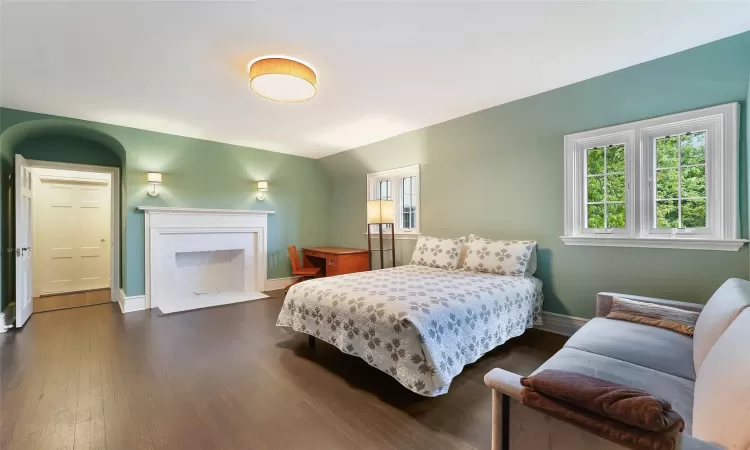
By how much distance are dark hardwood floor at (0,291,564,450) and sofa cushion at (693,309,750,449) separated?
96 centimetres

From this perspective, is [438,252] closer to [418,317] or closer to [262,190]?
[418,317]

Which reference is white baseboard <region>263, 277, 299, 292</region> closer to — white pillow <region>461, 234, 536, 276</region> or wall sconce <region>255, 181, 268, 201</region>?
wall sconce <region>255, 181, 268, 201</region>

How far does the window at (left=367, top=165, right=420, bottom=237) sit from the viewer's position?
4.62m

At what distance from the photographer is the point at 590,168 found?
9.96 ft

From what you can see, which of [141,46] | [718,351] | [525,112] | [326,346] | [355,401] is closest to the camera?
[718,351]

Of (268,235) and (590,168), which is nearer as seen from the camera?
(590,168)

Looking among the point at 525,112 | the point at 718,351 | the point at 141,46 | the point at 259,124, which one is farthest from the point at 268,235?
the point at 718,351

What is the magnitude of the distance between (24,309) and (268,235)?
2.92 metres

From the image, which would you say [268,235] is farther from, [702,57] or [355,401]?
[702,57]

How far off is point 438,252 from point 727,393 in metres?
2.99

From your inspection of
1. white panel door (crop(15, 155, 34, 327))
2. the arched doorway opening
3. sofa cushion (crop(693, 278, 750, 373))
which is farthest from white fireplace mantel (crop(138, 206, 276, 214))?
sofa cushion (crop(693, 278, 750, 373))

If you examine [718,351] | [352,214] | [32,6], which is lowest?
[718,351]

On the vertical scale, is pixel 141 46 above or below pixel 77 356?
above

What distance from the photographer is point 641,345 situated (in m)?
1.77
